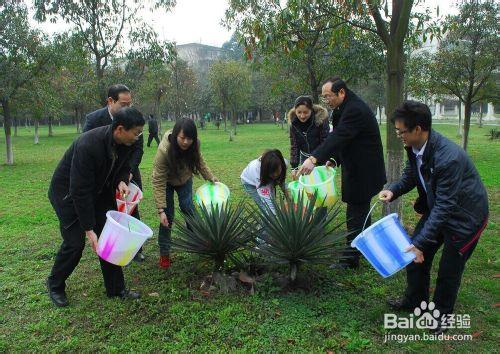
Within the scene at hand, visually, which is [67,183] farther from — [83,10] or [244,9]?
[83,10]

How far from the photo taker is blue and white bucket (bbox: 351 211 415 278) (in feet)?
9.45

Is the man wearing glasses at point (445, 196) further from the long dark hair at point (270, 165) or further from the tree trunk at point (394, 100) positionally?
the tree trunk at point (394, 100)

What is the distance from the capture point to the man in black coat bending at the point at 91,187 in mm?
3172

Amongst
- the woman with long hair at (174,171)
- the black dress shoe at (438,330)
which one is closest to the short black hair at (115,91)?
the woman with long hair at (174,171)

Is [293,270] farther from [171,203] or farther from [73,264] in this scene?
[73,264]

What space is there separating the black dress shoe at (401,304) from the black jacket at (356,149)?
3.15 ft

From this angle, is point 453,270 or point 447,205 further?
point 453,270

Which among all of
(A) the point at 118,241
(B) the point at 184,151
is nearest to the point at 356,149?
(B) the point at 184,151

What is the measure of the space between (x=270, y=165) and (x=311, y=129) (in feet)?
4.07

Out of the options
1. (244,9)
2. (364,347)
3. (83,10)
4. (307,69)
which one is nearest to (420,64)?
(307,69)

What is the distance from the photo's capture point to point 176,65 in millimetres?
32562

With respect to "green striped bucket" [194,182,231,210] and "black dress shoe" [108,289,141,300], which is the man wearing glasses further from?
"black dress shoe" [108,289,141,300]

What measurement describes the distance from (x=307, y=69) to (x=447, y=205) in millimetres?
8707

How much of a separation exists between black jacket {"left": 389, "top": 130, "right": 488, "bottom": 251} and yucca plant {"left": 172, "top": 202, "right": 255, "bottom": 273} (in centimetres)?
145
